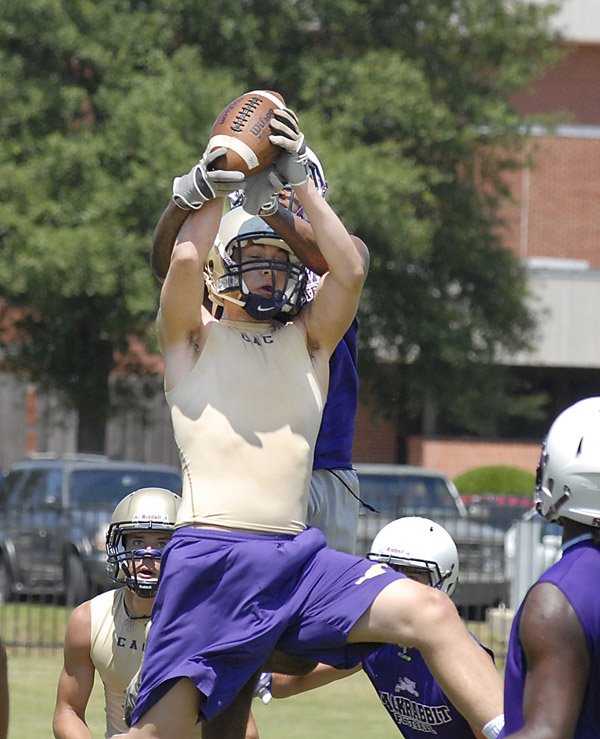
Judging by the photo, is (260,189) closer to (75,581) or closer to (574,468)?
(574,468)

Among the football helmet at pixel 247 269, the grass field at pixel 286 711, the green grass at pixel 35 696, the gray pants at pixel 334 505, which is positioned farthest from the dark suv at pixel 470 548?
the football helmet at pixel 247 269

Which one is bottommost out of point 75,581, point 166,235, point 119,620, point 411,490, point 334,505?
point 75,581

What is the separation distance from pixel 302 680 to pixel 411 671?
2.14 ft

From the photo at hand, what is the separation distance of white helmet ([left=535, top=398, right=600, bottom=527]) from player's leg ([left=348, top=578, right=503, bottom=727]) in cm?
88

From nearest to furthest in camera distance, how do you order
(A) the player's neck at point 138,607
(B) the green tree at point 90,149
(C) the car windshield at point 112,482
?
(A) the player's neck at point 138,607 → (C) the car windshield at point 112,482 → (B) the green tree at point 90,149

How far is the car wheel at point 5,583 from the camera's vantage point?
15.6 metres

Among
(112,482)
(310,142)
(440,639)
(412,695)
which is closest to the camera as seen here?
(440,639)

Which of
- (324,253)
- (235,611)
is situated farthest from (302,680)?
(324,253)

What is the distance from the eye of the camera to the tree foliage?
22.0 meters

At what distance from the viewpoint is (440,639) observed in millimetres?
4504

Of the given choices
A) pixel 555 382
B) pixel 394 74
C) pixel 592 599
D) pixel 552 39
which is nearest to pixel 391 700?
pixel 592 599

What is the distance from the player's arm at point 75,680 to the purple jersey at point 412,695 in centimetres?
127

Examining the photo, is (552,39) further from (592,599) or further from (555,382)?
(592,599)

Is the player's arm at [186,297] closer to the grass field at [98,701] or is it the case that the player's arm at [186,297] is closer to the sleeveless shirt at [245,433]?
the sleeveless shirt at [245,433]
